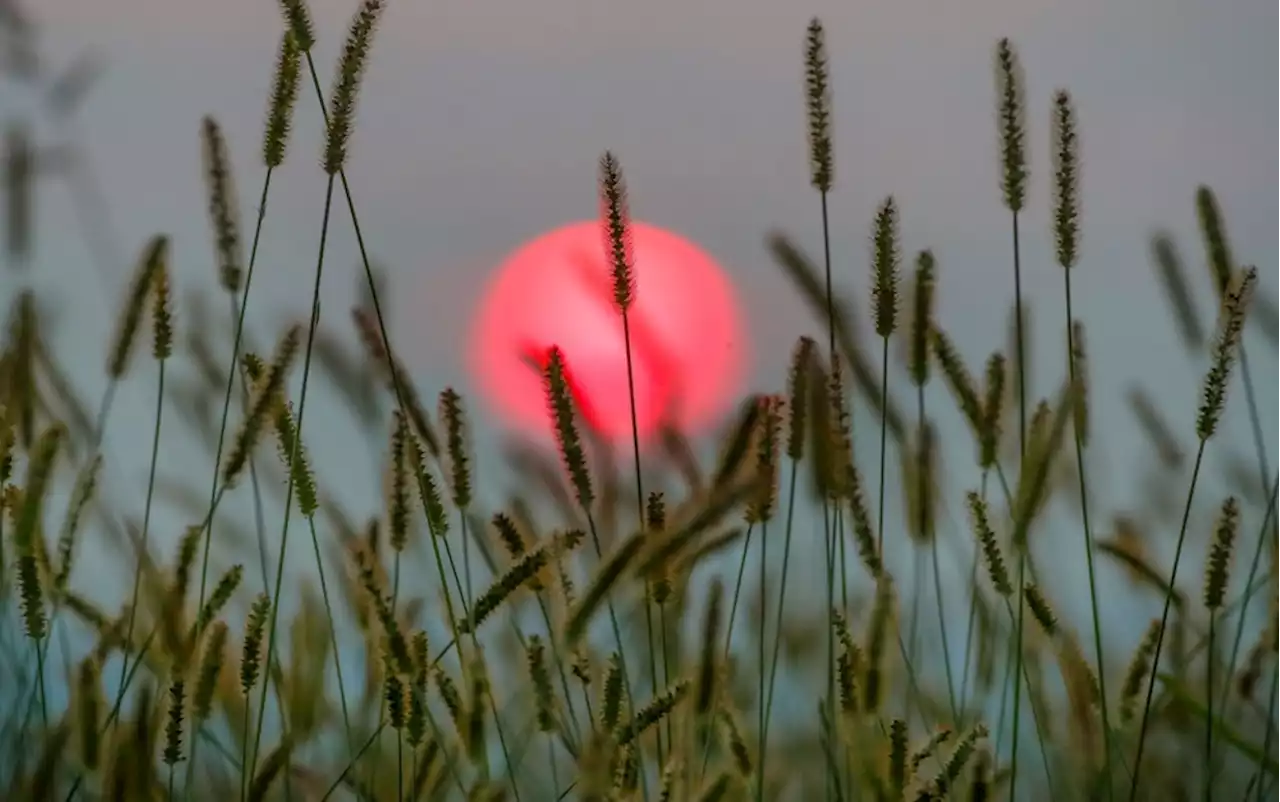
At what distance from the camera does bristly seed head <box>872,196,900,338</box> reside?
129cm

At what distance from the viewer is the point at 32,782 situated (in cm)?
115

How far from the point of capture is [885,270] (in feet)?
4.28

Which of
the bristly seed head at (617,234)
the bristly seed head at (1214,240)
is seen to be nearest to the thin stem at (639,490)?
the bristly seed head at (617,234)

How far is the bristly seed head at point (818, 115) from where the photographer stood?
131 cm

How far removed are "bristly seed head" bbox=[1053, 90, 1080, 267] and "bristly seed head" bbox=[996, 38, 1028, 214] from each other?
30 millimetres

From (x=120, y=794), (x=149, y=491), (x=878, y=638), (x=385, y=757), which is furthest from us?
(x=385, y=757)

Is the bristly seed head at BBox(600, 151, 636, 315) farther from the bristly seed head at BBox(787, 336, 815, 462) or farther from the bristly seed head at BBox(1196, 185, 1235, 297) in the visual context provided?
the bristly seed head at BBox(1196, 185, 1235, 297)

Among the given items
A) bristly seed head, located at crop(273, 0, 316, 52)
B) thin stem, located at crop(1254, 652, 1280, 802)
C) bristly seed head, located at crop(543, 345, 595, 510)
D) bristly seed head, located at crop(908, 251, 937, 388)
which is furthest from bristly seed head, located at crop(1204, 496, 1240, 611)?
bristly seed head, located at crop(273, 0, 316, 52)

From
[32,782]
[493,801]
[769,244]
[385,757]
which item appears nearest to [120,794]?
[32,782]

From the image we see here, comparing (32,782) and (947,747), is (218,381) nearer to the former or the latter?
(32,782)

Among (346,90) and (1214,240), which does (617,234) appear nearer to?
(346,90)

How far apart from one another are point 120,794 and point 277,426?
0.33 metres

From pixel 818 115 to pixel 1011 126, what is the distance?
157 millimetres

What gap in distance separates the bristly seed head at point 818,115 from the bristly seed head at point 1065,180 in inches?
7.1
